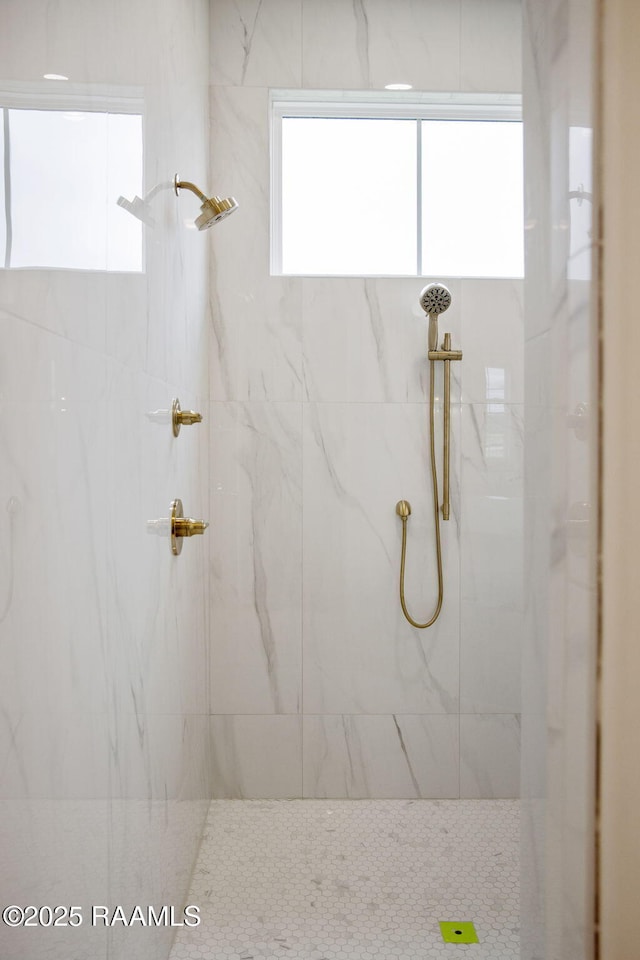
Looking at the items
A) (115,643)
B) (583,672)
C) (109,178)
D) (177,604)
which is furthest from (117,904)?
(109,178)

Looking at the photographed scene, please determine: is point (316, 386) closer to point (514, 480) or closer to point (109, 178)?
point (514, 480)

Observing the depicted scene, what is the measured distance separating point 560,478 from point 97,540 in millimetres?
695

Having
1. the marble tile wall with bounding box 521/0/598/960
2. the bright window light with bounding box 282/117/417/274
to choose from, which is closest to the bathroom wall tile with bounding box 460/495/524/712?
the bright window light with bounding box 282/117/417/274

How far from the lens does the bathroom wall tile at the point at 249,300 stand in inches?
97.0

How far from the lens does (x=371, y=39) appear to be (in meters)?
2.46

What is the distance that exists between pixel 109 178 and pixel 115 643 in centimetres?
77

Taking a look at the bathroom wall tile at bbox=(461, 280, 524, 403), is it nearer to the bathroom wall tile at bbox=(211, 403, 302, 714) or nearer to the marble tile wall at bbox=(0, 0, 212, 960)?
the bathroom wall tile at bbox=(211, 403, 302, 714)

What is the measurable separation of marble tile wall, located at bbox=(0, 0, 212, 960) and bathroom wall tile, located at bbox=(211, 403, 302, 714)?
493mm

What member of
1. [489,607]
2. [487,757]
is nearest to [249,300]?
[489,607]

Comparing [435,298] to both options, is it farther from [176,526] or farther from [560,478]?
[560,478]

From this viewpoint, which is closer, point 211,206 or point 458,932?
point 211,206

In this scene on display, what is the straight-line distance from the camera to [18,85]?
30.8 inches

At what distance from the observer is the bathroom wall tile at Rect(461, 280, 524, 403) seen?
2.50 meters

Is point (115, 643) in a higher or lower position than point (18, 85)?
lower
